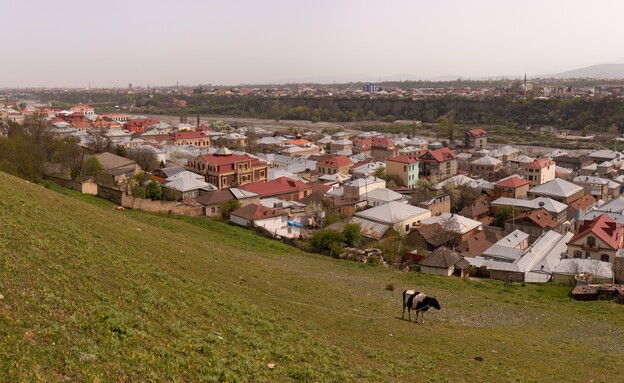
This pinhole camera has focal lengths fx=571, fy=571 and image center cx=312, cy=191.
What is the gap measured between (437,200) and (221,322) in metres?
28.7

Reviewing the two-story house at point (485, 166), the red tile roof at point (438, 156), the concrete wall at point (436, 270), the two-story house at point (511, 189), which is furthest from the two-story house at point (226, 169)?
the two-story house at point (485, 166)

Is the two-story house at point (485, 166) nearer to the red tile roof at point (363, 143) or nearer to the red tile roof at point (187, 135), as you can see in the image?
the red tile roof at point (363, 143)

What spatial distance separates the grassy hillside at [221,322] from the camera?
668 cm

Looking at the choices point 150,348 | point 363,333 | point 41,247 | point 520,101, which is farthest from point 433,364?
point 520,101

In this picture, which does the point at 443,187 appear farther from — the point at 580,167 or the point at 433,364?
the point at 433,364

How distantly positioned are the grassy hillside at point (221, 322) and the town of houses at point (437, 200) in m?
7.17

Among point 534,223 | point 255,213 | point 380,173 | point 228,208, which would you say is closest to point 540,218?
point 534,223

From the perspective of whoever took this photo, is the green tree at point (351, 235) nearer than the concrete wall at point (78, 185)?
Yes

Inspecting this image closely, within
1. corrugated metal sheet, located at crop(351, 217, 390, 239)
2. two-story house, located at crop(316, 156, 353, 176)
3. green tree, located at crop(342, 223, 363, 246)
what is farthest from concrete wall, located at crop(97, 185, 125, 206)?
two-story house, located at crop(316, 156, 353, 176)

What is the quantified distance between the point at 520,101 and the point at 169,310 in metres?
110

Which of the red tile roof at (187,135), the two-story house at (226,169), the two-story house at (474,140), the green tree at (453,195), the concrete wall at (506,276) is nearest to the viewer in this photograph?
the concrete wall at (506,276)

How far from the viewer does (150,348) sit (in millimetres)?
7074

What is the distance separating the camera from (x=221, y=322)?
9.28m

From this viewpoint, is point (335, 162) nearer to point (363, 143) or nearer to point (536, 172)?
point (363, 143)
